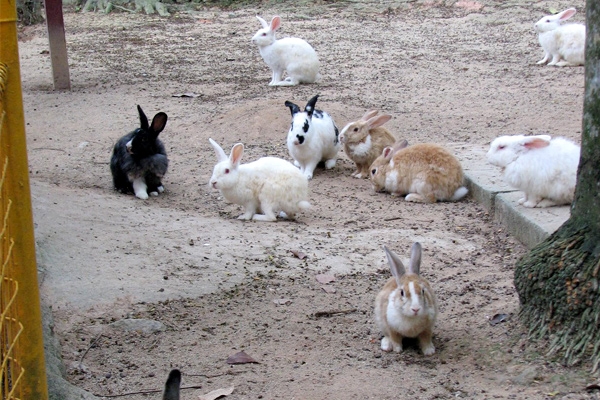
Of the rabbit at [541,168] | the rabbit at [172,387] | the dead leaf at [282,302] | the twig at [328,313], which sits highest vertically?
the rabbit at [172,387]

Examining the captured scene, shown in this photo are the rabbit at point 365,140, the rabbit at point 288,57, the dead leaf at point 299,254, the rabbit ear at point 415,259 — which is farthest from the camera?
the rabbit at point 288,57

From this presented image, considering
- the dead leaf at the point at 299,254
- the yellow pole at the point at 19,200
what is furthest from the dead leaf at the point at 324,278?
the yellow pole at the point at 19,200

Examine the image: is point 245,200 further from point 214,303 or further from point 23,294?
point 23,294

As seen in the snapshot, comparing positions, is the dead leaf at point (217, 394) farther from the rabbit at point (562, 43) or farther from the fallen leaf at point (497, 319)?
the rabbit at point (562, 43)

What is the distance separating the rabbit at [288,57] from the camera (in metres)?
12.0

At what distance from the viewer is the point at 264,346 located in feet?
14.5

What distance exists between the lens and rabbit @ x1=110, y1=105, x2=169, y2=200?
298 inches

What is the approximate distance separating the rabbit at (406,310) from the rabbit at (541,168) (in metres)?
2.06

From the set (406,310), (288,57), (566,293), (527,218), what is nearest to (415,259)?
(406,310)

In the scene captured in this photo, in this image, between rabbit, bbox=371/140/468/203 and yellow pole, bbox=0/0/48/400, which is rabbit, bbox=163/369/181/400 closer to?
yellow pole, bbox=0/0/48/400

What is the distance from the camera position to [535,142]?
6285 millimetres

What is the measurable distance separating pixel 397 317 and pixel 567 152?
2.65 m

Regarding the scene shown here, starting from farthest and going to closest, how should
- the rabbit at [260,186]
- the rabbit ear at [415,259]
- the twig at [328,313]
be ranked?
the rabbit at [260,186], the twig at [328,313], the rabbit ear at [415,259]

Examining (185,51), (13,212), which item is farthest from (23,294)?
(185,51)
